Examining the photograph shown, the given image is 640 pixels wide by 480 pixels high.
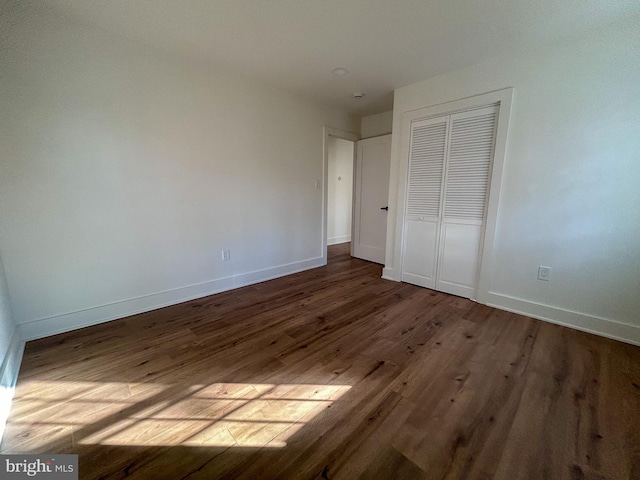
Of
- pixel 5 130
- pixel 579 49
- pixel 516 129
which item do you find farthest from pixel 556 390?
pixel 5 130

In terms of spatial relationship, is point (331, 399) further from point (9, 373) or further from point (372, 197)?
point (372, 197)

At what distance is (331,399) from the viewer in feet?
4.75

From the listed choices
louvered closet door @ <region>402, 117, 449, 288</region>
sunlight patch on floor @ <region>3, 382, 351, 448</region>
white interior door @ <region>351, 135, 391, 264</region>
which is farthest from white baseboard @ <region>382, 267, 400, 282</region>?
sunlight patch on floor @ <region>3, 382, 351, 448</region>

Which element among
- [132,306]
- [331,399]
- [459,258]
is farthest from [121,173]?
[459,258]

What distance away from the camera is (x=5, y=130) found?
5.79 ft

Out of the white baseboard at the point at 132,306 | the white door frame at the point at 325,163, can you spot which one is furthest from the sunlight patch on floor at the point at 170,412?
the white door frame at the point at 325,163

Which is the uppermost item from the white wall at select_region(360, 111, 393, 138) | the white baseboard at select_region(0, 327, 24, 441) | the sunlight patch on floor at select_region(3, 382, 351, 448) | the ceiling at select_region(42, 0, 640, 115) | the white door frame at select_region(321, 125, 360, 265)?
the ceiling at select_region(42, 0, 640, 115)

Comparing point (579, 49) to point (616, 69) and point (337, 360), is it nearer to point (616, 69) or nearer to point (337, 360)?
point (616, 69)

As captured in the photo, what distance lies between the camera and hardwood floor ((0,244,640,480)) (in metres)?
1.11

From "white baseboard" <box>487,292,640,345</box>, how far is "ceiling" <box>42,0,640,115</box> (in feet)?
7.60

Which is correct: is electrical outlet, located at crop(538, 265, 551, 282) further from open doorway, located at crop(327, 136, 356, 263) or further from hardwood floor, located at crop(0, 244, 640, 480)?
open doorway, located at crop(327, 136, 356, 263)

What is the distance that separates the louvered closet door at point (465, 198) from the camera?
2631 millimetres

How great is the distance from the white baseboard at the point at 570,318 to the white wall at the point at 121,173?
280 centimetres

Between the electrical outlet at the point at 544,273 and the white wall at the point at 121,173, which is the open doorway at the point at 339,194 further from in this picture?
the electrical outlet at the point at 544,273
